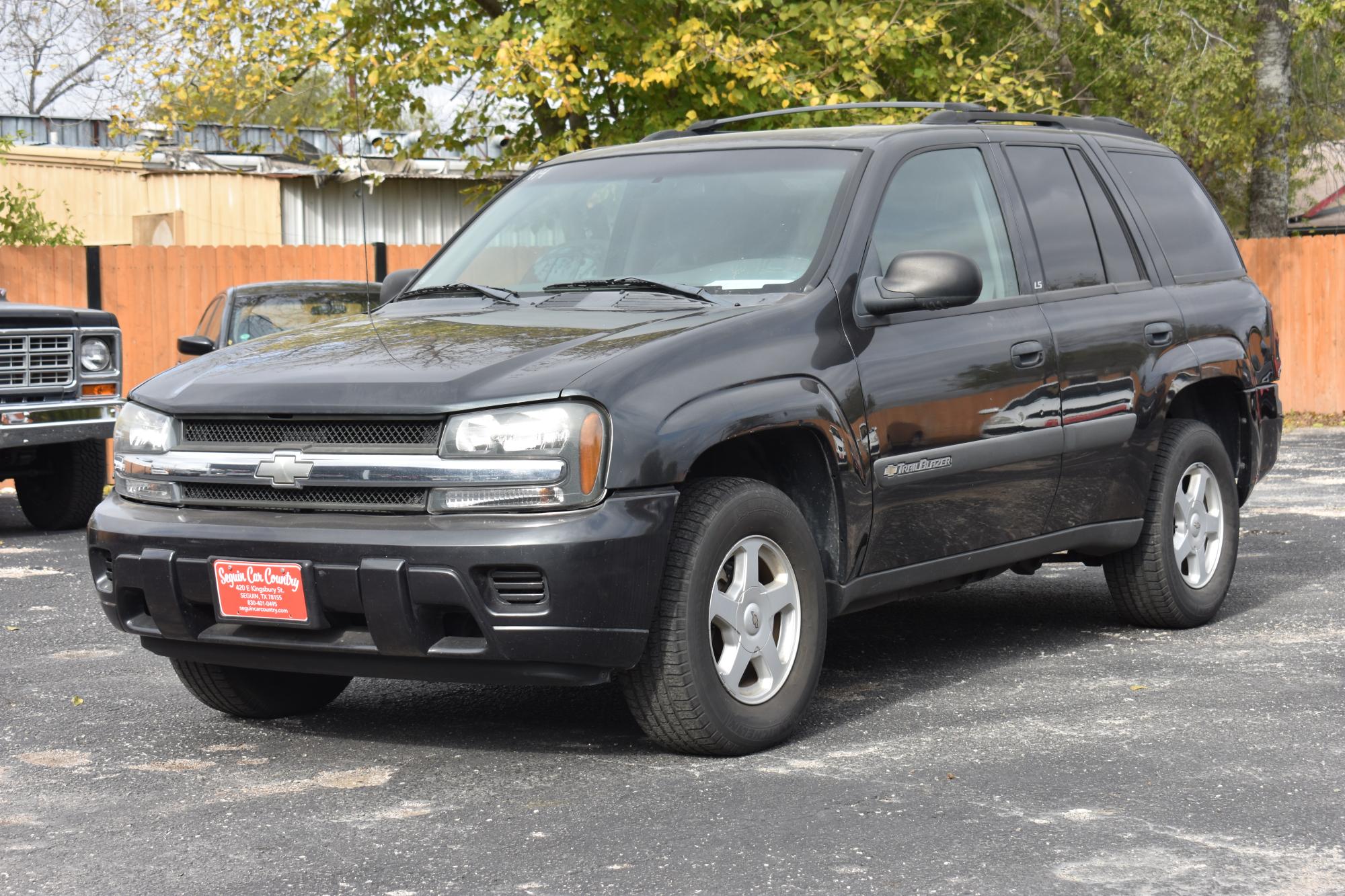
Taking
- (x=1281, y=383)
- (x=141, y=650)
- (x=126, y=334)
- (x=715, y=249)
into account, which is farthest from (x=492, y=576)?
(x=1281, y=383)

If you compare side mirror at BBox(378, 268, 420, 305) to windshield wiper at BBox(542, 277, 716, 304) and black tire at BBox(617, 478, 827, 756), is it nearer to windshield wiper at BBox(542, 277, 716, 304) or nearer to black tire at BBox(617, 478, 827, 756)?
windshield wiper at BBox(542, 277, 716, 304)

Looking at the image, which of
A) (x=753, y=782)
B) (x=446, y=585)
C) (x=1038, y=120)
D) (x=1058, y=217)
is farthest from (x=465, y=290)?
(x=1038, y=120)

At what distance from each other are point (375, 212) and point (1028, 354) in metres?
22.8

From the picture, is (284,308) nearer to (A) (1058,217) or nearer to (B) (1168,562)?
(A) (1058,217)

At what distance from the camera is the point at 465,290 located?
20.1 ft

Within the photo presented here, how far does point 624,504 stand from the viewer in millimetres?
4754

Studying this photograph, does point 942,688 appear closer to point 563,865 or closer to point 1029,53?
point 563,865

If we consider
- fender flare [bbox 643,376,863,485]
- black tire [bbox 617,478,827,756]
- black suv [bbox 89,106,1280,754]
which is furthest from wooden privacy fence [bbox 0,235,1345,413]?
black tire [bbox 617,478,827,756]

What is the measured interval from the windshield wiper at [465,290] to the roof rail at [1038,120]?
166cm

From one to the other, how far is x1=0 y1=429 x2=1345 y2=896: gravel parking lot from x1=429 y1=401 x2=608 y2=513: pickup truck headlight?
774 mm

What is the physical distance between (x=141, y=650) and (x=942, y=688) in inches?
123

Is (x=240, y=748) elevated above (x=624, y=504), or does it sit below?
below

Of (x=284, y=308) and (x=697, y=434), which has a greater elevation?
(x=284, y=308)

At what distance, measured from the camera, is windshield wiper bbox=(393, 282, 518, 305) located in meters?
5.95
